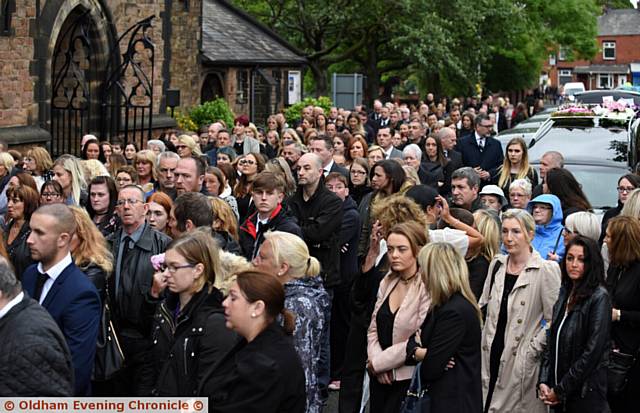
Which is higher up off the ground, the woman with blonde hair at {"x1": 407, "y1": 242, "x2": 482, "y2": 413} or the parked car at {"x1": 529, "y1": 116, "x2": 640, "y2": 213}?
the parked car at {"x1": 529, "y1": 116, "x2": 640, "y2": 213}

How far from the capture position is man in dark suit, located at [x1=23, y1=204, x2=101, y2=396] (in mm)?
6426

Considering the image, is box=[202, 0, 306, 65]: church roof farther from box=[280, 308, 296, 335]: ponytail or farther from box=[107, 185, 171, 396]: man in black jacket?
box=[280, 308, 296, 335]: ponytail

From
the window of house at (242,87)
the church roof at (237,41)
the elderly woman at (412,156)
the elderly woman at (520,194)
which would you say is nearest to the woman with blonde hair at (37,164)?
the elderly woman at (412,156)

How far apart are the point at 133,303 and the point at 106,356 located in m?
0.54

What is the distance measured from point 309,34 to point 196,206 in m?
35.4

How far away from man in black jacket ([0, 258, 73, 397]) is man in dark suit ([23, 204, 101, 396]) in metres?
0.91

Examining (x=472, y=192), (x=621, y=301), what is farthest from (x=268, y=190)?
(x=621, y=301)

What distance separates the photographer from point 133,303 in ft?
24.4

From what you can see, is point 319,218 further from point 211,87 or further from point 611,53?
point 611,53

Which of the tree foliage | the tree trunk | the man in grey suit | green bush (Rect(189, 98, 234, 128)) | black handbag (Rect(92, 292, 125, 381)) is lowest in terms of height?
black handbag (Rect(92, 292, 125, 381))

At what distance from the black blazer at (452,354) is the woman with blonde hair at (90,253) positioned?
6.79ft

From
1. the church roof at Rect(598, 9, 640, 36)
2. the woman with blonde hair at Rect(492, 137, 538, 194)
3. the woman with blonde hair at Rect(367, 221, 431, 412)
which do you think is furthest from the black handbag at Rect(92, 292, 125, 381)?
the church roof at Rect(598, 9, 640, 36)

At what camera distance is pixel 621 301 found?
7922 mm

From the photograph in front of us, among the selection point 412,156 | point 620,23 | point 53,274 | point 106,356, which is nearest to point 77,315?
point 53,274
